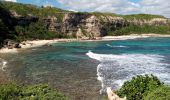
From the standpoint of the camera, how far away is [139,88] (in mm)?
36312

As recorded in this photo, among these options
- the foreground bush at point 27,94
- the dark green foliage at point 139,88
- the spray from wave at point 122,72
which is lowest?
the spray from wave at point 122,72

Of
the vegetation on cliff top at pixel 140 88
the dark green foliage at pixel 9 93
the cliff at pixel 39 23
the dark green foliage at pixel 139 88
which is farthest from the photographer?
the cliff at pixel 39 23

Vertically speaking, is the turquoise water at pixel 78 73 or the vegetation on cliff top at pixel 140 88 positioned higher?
the vegetation on cliff top at pixel 140 88

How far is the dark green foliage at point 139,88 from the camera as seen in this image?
3578cm

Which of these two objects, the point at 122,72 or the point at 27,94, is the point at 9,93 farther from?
the point at 122,72

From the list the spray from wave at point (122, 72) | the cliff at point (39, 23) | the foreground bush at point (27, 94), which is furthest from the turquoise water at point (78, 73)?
the cliff at point (39, 23)

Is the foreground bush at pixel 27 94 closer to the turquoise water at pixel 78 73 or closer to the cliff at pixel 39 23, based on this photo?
the turquoise water at pixel 78 73

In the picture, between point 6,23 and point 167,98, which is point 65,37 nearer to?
point 6,23

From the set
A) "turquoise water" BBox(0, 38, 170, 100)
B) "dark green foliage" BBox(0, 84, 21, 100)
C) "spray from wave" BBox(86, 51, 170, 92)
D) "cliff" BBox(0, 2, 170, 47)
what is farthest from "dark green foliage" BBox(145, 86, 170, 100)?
"cliff" BBox(0, 2, 170, 47)

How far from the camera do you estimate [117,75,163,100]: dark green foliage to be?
35.8m

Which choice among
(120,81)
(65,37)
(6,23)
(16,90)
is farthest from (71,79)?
(65,37)

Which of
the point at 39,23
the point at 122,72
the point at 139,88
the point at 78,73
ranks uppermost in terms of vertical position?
the point at 39,23

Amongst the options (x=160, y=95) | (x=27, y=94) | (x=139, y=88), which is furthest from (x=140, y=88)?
(x=27, y=94)

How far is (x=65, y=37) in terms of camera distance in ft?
611
